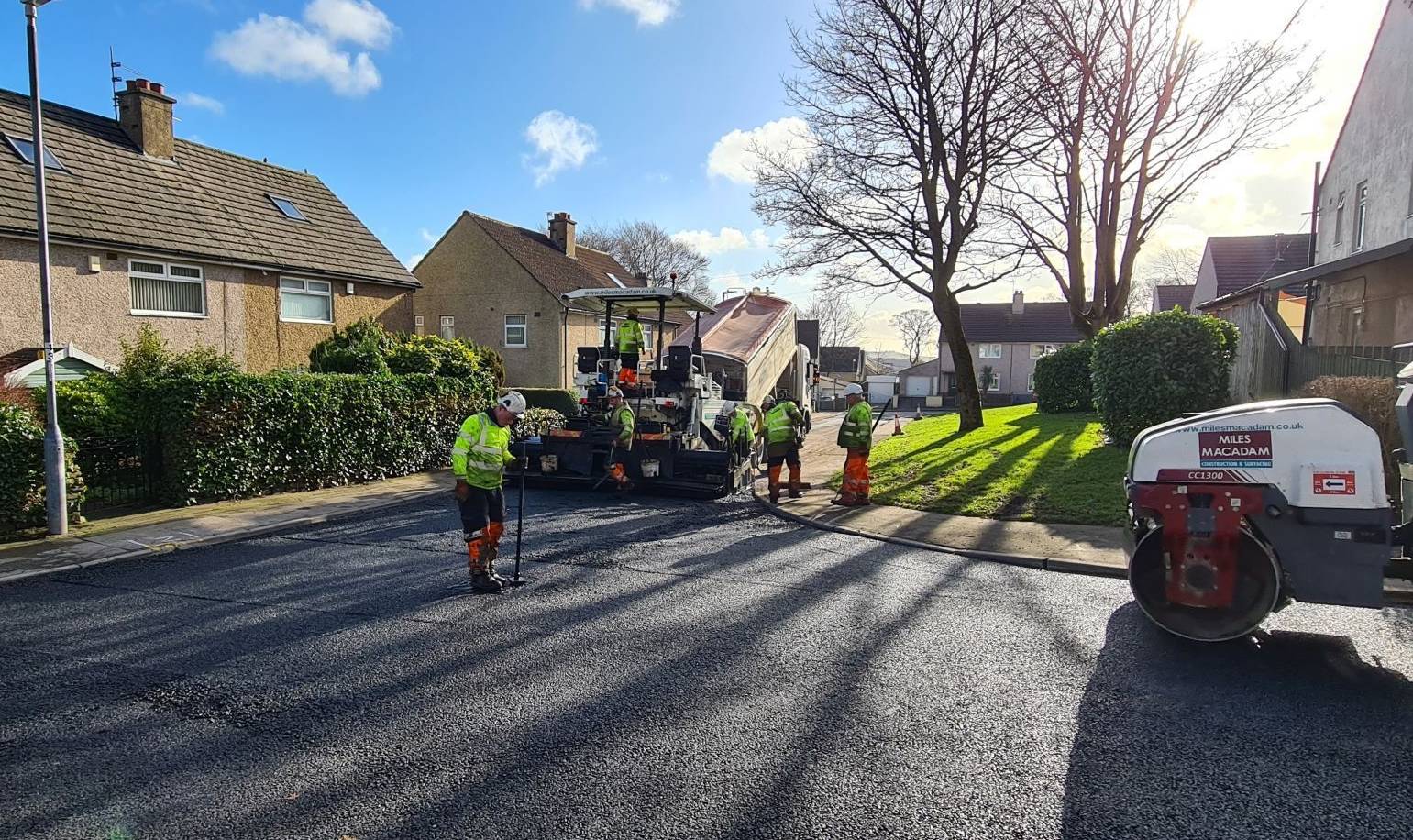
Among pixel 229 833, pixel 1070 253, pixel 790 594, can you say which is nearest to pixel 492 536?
pixel 790 594

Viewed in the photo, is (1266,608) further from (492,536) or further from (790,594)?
(492,536)

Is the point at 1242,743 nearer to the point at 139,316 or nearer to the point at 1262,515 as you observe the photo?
the point at 1262,515

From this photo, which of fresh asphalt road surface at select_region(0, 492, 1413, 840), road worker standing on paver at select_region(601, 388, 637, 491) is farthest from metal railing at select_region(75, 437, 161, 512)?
road worker standing on paver at select_region(601, 388, 637, 491)

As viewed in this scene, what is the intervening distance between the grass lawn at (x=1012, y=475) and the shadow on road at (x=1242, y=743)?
430 centimetres

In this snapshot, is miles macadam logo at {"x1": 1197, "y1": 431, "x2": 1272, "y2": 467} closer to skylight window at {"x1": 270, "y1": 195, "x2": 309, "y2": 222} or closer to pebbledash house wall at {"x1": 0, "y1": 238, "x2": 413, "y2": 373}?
pebbledash house wall at {"x1": 0, "y1": 238, "x2": 413, "y2": 373}

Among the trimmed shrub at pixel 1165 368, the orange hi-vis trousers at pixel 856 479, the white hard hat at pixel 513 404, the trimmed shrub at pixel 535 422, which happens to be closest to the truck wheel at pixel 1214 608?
the white hard hat at pixel 513 404

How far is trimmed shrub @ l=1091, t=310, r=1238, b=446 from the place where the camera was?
440 inches

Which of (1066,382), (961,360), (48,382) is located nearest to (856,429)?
(961,360)

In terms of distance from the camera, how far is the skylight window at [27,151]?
14117 mm

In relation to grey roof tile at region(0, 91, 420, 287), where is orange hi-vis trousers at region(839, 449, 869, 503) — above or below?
below

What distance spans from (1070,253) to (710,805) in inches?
739

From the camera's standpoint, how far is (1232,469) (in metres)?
4.88

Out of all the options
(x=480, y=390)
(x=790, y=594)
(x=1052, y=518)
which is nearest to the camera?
(x=790, y=594)

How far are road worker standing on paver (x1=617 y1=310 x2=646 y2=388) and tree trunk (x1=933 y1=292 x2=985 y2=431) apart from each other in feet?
29.1
